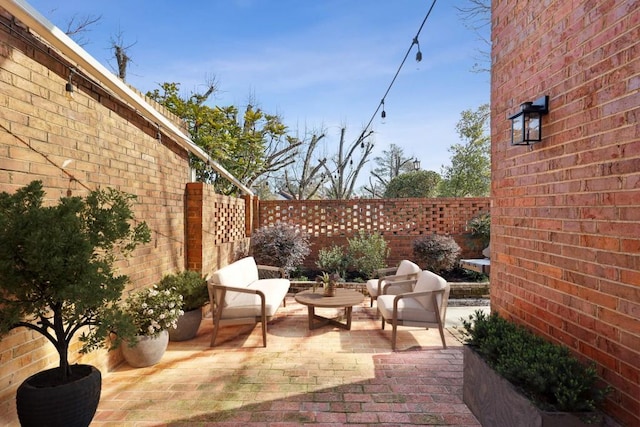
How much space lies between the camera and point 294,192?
53.4 ft

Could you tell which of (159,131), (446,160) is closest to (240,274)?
(159,131)

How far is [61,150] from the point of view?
8.44 feet

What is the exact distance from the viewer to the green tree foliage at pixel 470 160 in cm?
988

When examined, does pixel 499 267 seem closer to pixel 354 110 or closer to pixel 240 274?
pixel 240 274

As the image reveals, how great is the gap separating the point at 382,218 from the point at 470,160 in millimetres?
3914

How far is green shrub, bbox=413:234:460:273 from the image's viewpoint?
684 cm

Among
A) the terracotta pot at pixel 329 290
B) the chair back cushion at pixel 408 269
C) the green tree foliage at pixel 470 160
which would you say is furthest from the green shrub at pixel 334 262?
the green tree foliage at pixel 470 160

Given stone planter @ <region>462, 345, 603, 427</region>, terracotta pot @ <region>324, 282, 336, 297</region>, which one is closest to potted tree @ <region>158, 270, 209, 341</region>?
terracotta pot @ <region>324, 282, 336, 297</region>

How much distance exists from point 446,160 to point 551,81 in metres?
9.17

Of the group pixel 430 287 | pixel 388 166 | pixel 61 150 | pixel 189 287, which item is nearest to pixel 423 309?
pixel 430 287

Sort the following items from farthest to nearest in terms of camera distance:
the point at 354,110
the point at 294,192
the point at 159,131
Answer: the point at 294,192 → the point at 354,110 → the point at 159,131

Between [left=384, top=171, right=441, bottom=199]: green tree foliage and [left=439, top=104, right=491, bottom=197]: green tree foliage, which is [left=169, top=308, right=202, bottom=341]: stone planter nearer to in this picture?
[left=384, top=171, right=441, bottom=199]: green tree foliage

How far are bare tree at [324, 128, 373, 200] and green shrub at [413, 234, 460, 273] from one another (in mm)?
8430

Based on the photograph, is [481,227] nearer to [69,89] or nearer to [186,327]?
[186,327]
